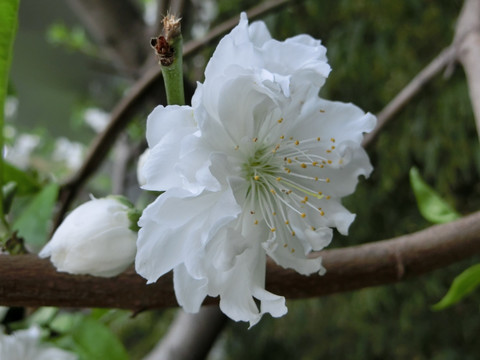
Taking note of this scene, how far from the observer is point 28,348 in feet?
1.70

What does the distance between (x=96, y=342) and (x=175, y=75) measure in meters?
0.31

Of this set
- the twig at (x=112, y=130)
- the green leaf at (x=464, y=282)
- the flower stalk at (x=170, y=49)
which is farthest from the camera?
the twig at (x=112, y=130)

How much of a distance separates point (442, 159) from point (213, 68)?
38.5 inches

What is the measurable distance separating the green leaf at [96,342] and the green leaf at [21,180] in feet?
0.62

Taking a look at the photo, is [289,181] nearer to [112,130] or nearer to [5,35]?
[5,35]

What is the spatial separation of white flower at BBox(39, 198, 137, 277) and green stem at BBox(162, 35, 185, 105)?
0.09m

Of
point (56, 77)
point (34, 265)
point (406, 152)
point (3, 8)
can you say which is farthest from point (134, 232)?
point (56, 77)

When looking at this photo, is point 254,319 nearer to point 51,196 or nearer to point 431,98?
point 51,196

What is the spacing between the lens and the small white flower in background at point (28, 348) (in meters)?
0.50

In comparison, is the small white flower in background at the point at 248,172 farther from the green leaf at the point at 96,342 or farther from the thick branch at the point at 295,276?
the green leaf at the point at 96,342

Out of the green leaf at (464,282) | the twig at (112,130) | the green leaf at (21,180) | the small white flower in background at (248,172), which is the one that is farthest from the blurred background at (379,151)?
the small white flower in background at (248,172)

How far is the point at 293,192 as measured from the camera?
409 millimetres

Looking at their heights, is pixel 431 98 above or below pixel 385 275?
below

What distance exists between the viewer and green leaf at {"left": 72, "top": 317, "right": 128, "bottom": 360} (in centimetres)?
50
